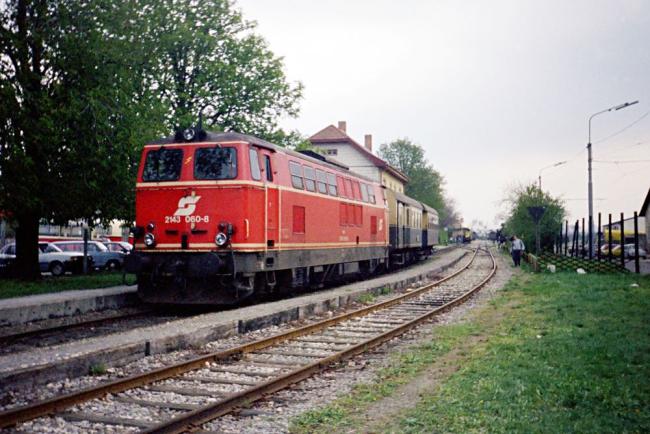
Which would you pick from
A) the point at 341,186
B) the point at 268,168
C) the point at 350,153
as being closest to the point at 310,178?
the point at 341,186

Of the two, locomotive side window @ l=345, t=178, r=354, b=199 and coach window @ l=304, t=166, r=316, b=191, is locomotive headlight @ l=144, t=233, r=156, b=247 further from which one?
locomotive side window @ l=345, t=178, r=354, b=199

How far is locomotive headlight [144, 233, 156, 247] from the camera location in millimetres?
12289

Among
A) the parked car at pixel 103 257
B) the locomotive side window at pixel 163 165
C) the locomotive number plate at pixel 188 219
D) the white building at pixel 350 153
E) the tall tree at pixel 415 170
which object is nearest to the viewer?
the locomotive number plate at pixel 188 219

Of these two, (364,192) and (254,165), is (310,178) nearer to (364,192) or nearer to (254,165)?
(254,165)

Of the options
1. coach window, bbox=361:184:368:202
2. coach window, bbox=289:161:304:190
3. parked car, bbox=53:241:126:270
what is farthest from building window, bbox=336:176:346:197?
parked car, bbox=53:241:126:270

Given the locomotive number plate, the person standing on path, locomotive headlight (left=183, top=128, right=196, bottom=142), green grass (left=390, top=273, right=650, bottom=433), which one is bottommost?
green grass (left=390, top=273, right=650, bottom=433)

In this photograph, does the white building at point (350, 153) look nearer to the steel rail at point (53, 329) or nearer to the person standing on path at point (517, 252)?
the person standing on path at point (517, 252)

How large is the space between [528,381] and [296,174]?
891 cm

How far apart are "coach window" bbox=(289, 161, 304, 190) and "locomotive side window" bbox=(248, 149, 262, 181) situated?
5.25ft

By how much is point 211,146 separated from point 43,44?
29.4ft

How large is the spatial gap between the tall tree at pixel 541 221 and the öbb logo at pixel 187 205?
26.7m

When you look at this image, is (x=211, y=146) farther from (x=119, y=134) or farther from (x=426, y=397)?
(x=426, y=397)

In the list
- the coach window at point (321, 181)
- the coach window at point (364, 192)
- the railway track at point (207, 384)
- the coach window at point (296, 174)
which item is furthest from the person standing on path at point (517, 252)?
the railway track at point (207, 384)

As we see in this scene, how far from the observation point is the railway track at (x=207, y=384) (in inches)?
207
